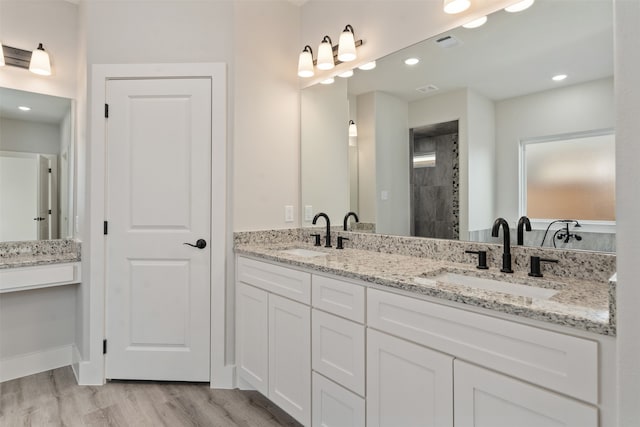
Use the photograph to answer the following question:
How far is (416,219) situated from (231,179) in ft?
4.04

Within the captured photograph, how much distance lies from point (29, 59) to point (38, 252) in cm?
136

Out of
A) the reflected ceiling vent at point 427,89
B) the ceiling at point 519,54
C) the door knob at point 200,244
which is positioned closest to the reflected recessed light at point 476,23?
the ceiling at point 519,54

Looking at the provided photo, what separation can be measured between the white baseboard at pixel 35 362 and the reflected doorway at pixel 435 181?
2.73 meters

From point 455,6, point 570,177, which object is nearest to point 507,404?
point 570,177

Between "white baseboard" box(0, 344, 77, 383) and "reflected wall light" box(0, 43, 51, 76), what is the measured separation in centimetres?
201

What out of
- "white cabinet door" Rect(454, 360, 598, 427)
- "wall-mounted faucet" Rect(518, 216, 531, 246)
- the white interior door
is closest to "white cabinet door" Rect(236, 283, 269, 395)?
the white interior door

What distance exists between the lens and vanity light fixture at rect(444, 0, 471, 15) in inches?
65.7

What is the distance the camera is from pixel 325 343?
165 centimetres

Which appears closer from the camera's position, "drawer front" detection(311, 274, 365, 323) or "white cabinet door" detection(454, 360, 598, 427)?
"white cabinet door" detection(454, 360, 598, 427)

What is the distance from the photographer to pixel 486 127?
174 cm

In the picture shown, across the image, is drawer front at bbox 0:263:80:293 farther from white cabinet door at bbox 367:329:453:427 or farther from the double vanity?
white cabinet door at bbox 367:329:453:427

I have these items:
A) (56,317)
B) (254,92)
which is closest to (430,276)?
(254,92)

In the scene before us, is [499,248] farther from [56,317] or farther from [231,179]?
[56,317]

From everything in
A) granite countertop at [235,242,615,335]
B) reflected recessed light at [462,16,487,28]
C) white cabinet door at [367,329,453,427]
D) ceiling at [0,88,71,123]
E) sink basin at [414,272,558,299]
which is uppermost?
reflected recessed light at [462,16,487,28]
